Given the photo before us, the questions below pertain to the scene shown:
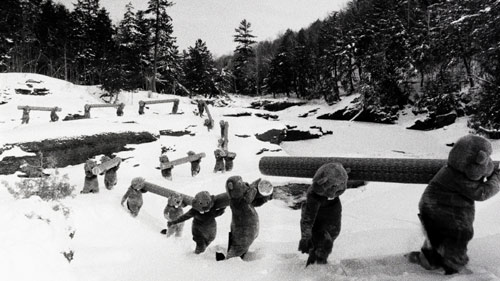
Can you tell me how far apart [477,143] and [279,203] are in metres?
6.96

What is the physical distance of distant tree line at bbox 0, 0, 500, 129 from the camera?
27.8m

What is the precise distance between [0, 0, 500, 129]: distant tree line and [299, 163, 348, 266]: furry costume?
18.7 m

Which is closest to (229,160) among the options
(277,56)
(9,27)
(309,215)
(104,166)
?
(104,166)

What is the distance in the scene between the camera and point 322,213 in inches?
143

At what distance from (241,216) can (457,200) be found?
2448 mm

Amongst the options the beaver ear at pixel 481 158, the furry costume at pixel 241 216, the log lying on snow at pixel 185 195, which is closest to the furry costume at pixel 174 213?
the log lying on snow at pixel 185 195

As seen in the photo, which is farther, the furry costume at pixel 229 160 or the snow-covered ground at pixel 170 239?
the furry costume at pixel 229 160

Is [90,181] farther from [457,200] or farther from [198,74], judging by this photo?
[198,74]

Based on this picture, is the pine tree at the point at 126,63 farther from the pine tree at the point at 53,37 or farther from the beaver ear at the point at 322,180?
the beaver ear at the point at 322,180

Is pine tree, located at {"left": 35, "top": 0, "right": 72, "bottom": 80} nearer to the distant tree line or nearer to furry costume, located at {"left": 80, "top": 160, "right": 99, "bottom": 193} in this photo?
the distant tree line

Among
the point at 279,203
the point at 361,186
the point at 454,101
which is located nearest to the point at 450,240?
the point at 279,203

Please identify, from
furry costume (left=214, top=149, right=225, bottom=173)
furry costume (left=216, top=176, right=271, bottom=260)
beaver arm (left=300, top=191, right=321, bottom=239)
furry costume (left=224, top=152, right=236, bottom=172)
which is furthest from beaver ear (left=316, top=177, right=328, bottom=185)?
furry costume (left=224, top=152, right=236, bottom=172)

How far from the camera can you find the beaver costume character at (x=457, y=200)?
3.00m

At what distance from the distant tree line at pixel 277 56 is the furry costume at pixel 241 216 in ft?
62.1
